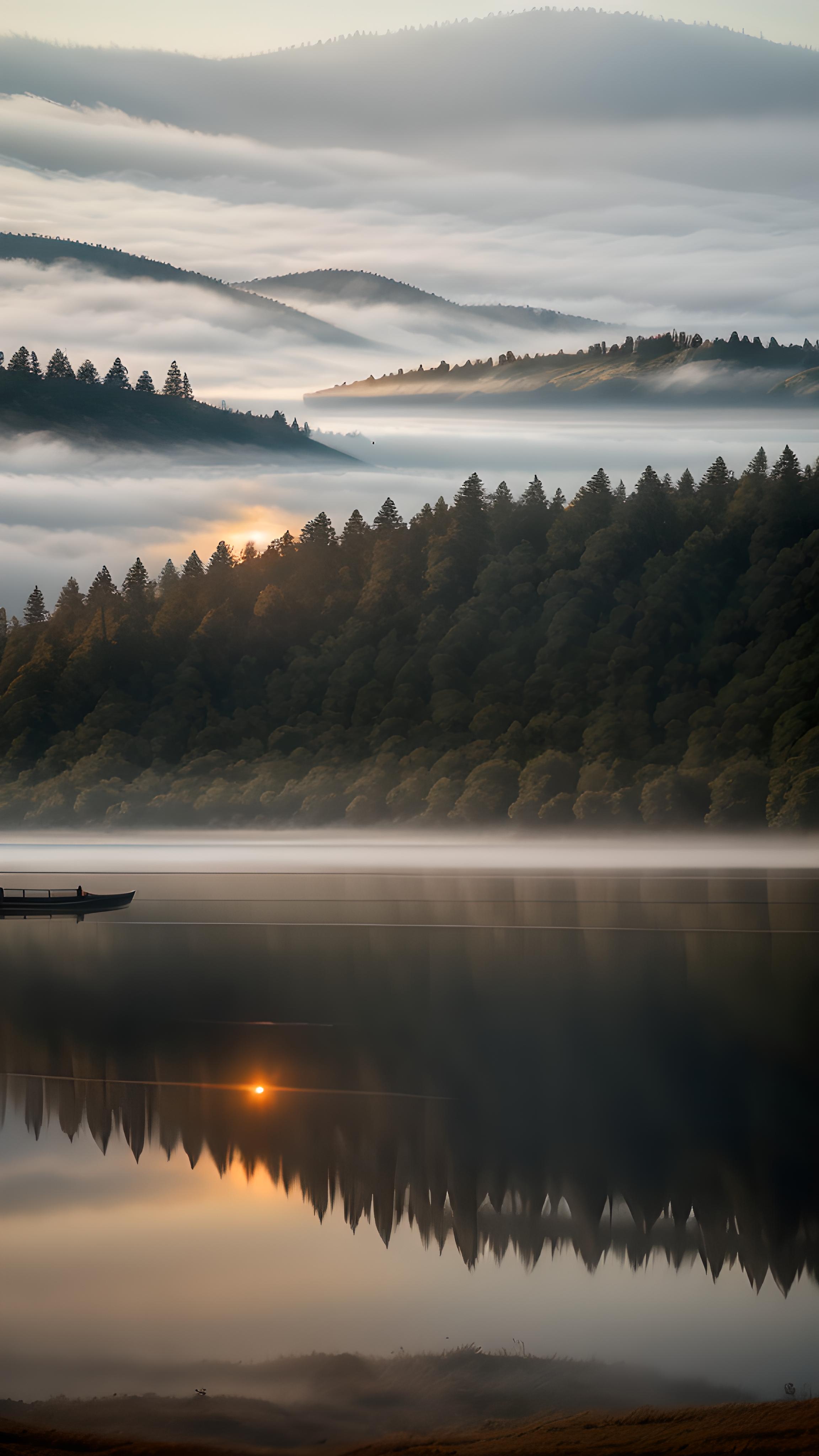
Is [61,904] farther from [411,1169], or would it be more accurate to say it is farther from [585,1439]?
[585,1439]

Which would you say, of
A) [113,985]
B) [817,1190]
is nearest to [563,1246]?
Answer: [817,1190]

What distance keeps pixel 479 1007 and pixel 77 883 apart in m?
89.0

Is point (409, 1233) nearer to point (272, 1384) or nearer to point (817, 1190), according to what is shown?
point (272, 1384)

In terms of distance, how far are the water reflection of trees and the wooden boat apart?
3004 cm

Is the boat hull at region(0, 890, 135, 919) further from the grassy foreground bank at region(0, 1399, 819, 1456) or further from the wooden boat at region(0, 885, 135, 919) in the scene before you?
the grassy foreground bank at region(0, 1399, 819, 1456)

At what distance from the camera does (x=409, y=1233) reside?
771 inches

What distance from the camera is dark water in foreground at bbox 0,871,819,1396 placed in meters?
15.8

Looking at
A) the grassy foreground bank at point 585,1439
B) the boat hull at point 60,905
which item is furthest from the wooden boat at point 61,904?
the grassy foreground bank at point 585,1439

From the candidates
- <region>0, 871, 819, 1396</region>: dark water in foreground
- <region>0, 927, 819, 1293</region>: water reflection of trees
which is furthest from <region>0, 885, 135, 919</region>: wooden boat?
<region>0, 871, 819, 1396</region>: dark water in foreground

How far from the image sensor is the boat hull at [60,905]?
87062 mm

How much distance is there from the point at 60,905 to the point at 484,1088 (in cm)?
6215

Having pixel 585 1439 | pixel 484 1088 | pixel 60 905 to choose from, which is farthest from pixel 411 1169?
pixel 60 905

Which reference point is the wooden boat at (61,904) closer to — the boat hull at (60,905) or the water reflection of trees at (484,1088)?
the boat hull at (60,905)

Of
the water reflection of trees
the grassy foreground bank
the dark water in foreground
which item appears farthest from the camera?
the water reflection of trees
